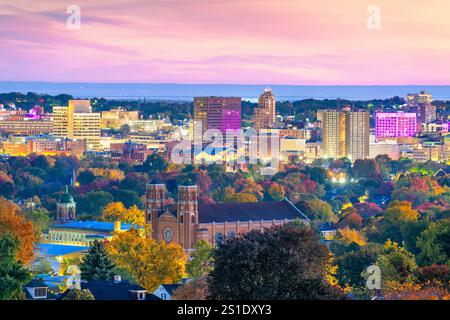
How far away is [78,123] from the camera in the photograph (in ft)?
624

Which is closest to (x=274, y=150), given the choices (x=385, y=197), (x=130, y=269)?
(x=385, y=197)

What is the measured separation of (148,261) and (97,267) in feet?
15.6

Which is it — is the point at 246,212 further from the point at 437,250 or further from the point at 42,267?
the point at 437,250

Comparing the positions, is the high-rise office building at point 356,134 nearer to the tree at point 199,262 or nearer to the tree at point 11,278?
the tree at point 199,262

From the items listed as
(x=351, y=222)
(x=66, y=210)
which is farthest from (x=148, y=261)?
(x=66, y=210)

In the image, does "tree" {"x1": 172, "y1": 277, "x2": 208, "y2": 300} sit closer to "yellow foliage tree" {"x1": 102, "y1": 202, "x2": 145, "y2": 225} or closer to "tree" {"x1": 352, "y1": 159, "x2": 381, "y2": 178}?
"yellow foliage tree" {"x1": 102, "y1": 202, "x2": 145, "y2": 225}

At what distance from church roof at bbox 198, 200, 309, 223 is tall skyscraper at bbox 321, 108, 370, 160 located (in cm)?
9567

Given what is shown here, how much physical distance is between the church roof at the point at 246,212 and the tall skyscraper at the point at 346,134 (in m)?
95.7

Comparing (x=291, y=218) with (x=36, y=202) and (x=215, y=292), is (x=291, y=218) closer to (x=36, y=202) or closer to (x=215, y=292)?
(x=36, y=202)

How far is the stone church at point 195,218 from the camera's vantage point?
63.4 metres

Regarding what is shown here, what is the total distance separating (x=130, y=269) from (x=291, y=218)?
24.1 m

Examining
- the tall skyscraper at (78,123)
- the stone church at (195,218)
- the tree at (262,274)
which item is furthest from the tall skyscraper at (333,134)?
the tree at (262,274)

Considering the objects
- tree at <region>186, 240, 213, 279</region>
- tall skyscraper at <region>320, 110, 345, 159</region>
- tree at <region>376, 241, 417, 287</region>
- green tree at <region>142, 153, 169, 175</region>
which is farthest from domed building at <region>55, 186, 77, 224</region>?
tall skyscraper at <region>320, 110, 345, 159</region>

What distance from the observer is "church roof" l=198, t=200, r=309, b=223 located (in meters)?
65.6
